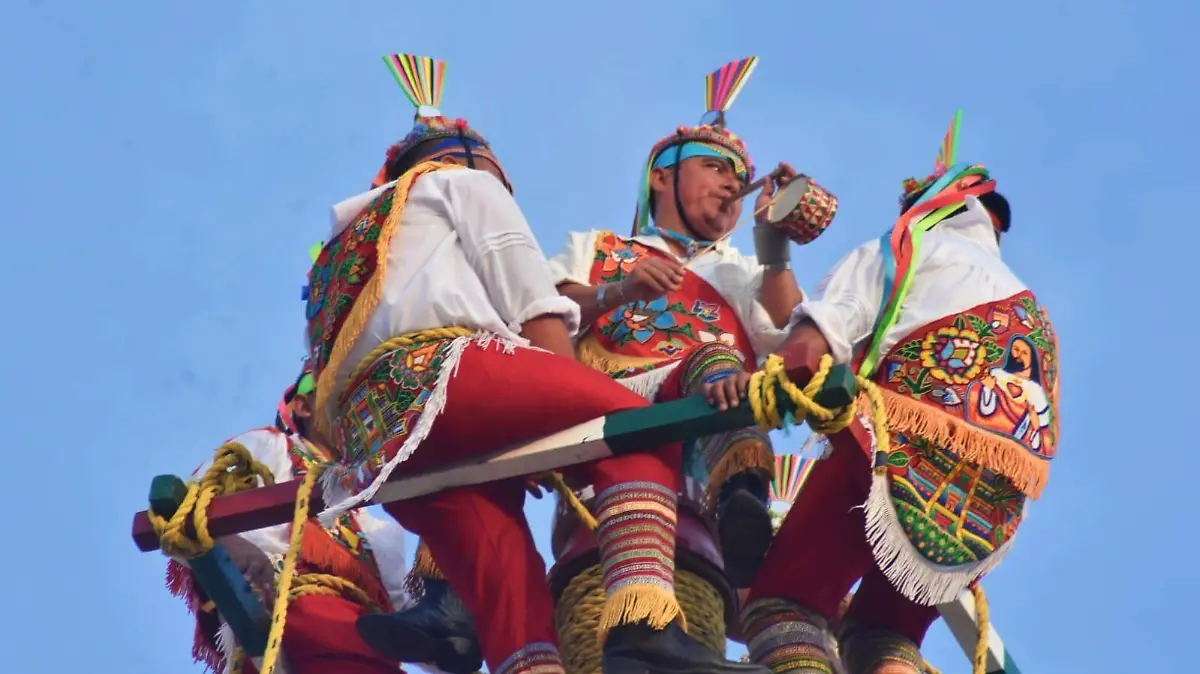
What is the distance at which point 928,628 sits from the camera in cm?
754

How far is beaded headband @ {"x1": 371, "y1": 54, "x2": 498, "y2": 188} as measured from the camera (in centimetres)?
836

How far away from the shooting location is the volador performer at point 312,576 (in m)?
7.78

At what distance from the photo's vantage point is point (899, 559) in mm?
7027

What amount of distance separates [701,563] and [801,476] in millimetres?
1351

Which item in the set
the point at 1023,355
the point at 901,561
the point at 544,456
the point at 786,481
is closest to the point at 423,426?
the point at 544,456

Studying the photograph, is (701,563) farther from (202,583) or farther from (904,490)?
(202,583)

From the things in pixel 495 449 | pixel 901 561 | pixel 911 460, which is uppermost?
pixel 495 449

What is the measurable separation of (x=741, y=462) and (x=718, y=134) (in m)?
1.60

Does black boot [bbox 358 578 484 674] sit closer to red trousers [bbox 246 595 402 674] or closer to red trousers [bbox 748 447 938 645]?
red trousers [bbox 246 595 402 674]

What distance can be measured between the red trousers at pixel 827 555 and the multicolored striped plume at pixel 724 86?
1884 mm

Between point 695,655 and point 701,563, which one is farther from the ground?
point 701,563

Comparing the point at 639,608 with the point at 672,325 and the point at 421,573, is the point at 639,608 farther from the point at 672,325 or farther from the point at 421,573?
the point at 672,325

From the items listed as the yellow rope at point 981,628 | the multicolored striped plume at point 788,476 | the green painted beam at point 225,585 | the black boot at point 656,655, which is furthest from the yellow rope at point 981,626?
the green painted beam at point 225,585

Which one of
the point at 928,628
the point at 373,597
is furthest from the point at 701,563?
the point at 373,597
